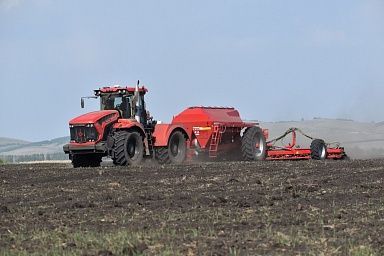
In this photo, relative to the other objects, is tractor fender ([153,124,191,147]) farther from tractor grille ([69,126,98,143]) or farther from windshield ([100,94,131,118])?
tractor grille ([69,126,98,143])

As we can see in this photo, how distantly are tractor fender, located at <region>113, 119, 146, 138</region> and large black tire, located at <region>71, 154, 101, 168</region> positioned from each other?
2.31m

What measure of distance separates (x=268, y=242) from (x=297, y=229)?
45.4 inches

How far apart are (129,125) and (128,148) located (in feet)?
2.64

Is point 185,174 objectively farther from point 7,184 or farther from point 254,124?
point 254,124

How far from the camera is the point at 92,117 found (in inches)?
986

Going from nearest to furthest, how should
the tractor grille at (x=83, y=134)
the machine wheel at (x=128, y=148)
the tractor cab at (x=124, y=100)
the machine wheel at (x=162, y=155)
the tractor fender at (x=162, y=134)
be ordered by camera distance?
the machine wheel at (x=128, y=148) < the tractor grille at (x=83, y=134) < the tractor cab at (x=124, y=100) < the tractor fender at (x=162, y=134) < the machine wheel at (x=162, y=155)

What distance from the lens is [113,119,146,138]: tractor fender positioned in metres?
24.7

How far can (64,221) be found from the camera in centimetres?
1180

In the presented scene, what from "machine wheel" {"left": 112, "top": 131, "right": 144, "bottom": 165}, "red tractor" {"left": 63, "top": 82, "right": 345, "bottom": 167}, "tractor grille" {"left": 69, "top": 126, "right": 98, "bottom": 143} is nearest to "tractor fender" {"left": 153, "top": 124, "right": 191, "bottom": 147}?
"red tractor" {"left": 63, "top": 82, "right": 345, "bottom": 167}

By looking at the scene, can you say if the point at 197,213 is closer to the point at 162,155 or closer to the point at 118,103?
the point at 118,103

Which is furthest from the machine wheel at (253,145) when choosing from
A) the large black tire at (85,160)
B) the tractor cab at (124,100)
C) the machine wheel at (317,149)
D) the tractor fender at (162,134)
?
the large black tire at (85,160)

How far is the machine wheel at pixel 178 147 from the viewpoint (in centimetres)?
2723

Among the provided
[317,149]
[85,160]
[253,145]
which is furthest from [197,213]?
[317,149]

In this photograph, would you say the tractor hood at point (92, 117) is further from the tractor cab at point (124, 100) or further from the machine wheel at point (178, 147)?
the machine wheel at point (178, 147)
